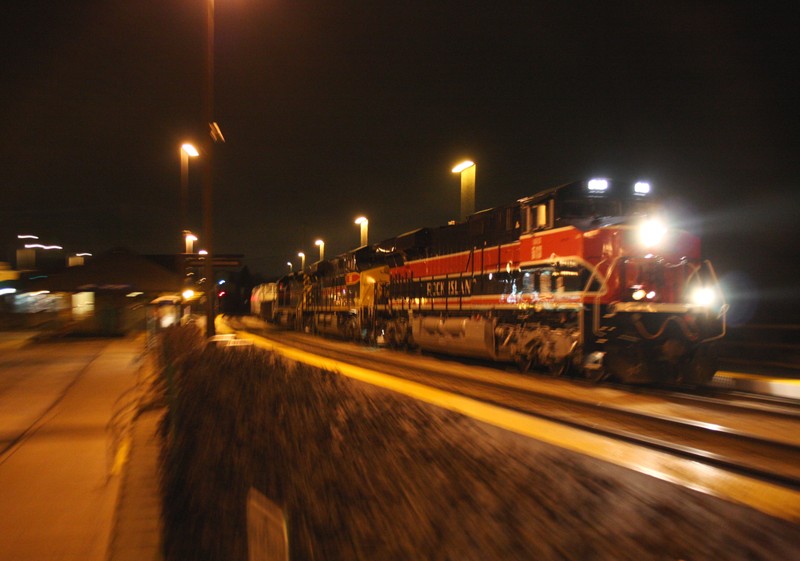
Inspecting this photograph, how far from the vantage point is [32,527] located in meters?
4.90

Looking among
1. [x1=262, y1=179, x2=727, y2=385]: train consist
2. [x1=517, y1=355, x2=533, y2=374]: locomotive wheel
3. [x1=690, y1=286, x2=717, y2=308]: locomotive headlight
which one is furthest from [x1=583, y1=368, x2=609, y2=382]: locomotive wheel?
[x1=690, y1=286, x2=717, y2=308]: locomotive headlight

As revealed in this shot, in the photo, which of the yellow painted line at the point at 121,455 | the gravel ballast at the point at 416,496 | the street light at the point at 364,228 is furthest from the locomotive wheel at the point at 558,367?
the street light at the point at 364,228

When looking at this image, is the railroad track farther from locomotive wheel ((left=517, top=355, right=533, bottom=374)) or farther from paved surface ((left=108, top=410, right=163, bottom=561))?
paved surface ((left=108, top=410, right=163, bottom=561))

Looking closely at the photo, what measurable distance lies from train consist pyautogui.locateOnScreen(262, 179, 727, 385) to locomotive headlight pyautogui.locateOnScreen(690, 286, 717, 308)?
2 cm

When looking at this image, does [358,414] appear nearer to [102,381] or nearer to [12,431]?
[12,431]

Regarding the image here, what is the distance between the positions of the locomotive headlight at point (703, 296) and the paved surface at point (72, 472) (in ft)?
33.3

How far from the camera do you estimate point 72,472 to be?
6438 millimetres

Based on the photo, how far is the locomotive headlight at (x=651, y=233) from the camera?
447 inches

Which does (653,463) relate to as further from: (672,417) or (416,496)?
(416,496)

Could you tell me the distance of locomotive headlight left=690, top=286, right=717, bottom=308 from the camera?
11406 millimetres

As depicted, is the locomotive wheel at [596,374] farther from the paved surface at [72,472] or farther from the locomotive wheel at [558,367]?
the paved surface at [72,472]

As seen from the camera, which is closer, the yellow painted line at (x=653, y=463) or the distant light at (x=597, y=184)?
the yellow painted line at (x=653, y=463)

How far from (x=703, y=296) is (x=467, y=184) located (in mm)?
10438

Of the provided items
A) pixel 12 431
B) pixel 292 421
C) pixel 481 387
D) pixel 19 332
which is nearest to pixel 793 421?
pixel 481 387
